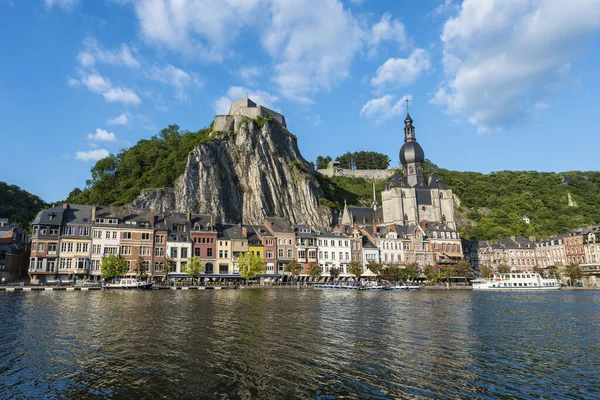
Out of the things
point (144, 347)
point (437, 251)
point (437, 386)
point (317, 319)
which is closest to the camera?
point (437, 386)

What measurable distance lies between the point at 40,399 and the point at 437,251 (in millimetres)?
85412

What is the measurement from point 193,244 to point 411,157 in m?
67.6

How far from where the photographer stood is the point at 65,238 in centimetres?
6356

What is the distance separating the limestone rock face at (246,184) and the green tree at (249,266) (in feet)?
62.3

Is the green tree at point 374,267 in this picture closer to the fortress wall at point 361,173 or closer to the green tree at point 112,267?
the green tree at point 112,267

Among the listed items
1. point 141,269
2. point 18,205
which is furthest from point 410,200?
point 18,205

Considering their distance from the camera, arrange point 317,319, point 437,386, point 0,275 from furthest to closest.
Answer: point 0,275 < point 317,319 < point 437,386

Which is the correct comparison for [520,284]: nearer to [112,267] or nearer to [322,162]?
[112,267]

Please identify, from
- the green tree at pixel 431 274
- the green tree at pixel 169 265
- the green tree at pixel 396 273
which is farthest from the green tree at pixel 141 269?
the green tree at pixel 431 274

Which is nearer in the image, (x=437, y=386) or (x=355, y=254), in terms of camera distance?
(x=437, y=386)

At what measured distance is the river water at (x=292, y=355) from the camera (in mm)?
13766

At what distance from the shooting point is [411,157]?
11500cm

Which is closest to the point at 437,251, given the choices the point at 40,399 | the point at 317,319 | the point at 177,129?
the point at 317,319

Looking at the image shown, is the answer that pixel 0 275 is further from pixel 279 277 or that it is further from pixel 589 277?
pixel 589 277
